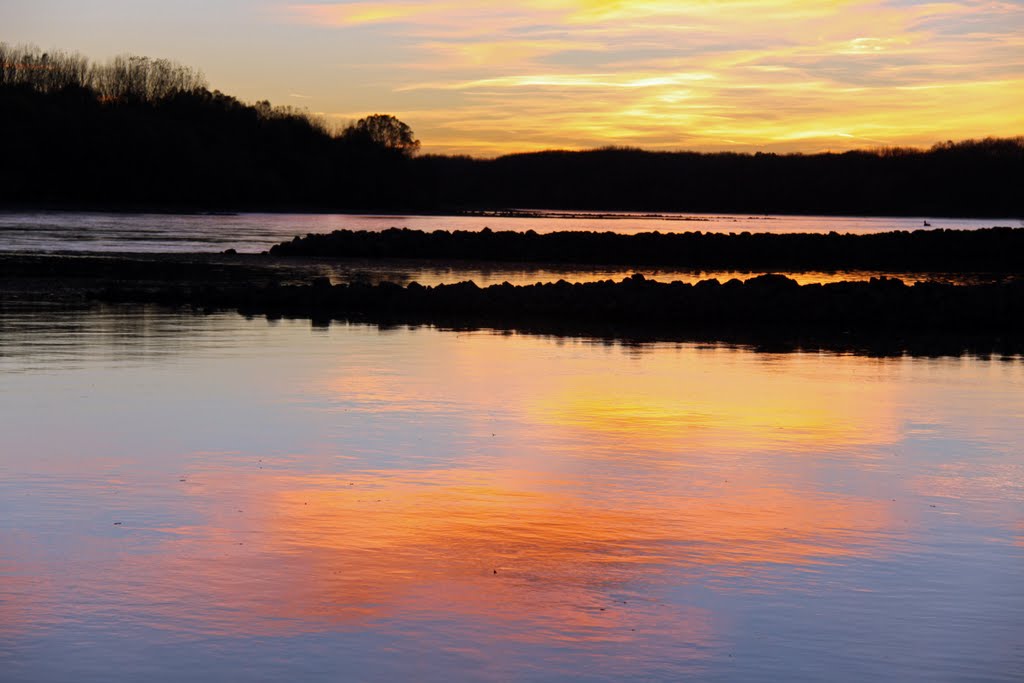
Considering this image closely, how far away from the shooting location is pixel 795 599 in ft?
17.9

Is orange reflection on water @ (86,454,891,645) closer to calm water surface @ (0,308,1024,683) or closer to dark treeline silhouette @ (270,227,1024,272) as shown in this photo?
calm water surface @ (0,308,1024,683)

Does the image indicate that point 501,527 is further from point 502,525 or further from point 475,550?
point 475,550

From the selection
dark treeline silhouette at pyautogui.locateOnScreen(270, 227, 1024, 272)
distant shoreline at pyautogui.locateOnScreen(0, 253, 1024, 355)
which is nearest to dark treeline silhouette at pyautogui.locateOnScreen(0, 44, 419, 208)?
dark treeline silhouette at pyautogui.locateOnScreen(270, 227, 1024, 272)

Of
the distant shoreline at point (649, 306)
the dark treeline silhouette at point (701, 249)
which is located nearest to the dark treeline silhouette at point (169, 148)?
the dark treeline silhouette at point (701, 249)

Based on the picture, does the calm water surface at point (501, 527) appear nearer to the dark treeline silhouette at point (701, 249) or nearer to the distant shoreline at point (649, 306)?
the distant shoreline at point (649, 306)

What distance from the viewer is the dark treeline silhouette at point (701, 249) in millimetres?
39781

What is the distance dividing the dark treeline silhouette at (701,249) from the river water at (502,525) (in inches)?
1080

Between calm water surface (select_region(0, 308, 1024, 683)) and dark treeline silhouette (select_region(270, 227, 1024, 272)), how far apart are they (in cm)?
2778

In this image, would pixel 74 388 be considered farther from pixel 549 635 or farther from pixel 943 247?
pixel 943 247

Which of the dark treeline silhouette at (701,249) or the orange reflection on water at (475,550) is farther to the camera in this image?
the dark treeline silhouette at (701,249)

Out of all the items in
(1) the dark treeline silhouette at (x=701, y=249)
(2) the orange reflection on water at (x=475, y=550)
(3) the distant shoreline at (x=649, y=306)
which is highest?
(1) the dark treeline silhouette at (x=701, y=249)

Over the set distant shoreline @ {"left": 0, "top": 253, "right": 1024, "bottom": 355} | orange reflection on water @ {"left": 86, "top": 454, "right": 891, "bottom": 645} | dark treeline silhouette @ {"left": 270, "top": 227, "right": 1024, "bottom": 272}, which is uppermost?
dark treeline silhouette @ {"left": 270, "top": 227, "right": 1024, "bottom": 272}

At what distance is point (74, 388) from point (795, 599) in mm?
7244

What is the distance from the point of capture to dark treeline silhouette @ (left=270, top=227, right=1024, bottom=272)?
39.8m
